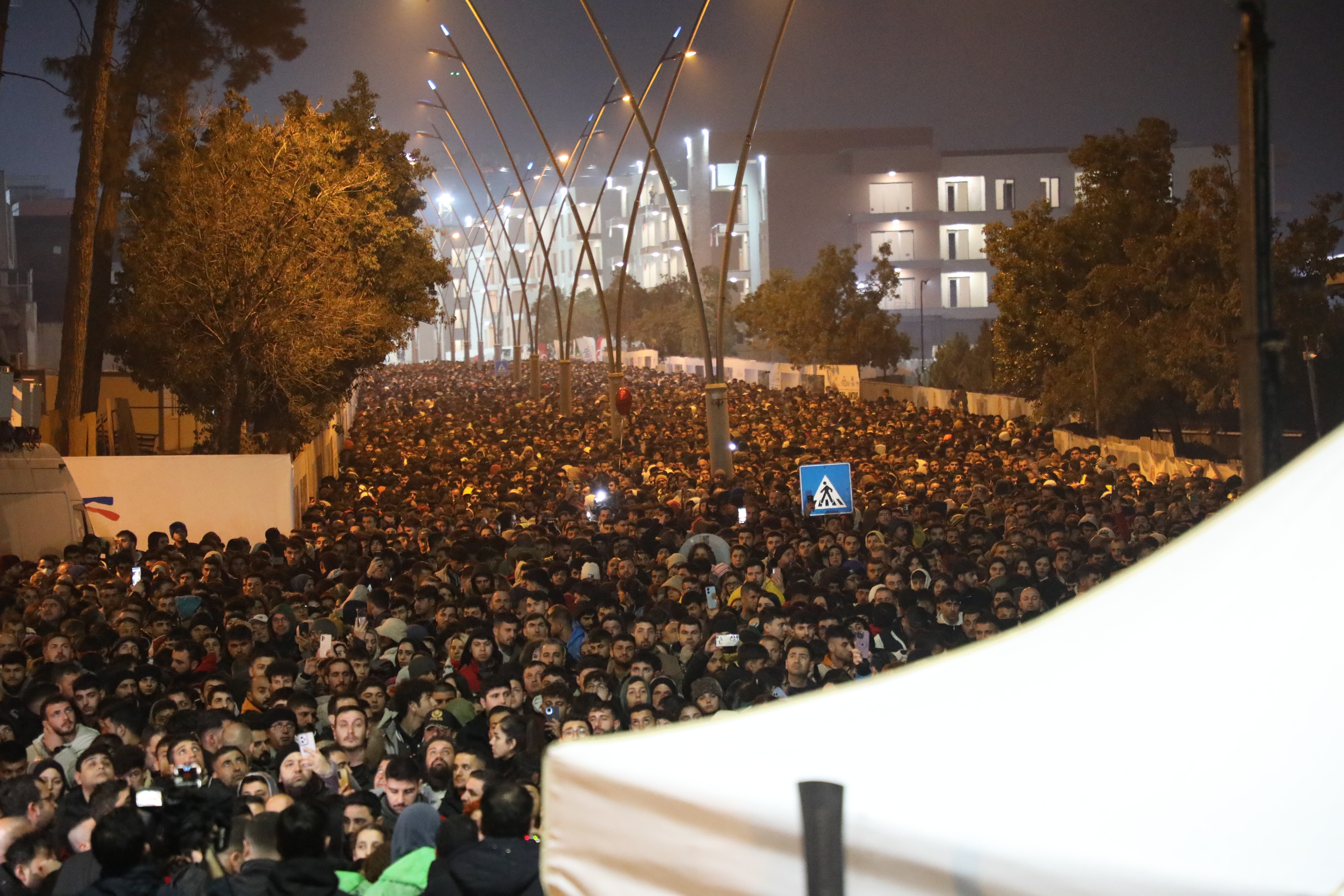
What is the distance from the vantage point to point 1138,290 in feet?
95.5

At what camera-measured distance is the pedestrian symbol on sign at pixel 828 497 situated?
14.3 meters

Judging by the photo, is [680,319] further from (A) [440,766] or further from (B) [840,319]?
(A) [440,766]

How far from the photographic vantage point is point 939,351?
5775 cm

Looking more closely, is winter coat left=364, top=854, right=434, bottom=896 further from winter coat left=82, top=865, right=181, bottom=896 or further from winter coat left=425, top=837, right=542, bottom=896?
winter coat left=82, top=865, right=181, bottom=896

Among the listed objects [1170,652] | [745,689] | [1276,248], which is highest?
[1276,248]

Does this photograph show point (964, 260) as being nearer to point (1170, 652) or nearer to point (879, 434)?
point (879, 434)

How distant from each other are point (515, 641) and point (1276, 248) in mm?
20833

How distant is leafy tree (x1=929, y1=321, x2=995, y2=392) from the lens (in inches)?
2126

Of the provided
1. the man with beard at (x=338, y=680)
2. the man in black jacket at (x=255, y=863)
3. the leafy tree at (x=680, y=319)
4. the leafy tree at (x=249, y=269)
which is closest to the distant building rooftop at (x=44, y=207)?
the leafy tree at (x=680, y=319)

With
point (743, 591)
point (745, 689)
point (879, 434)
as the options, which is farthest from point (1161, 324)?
point (745, 689)

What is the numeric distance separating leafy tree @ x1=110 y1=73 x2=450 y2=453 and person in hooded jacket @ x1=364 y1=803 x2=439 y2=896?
60.3ft

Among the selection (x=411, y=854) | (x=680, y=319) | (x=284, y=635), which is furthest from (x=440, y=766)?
(x=680, y=319)

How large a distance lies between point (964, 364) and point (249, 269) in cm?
3701

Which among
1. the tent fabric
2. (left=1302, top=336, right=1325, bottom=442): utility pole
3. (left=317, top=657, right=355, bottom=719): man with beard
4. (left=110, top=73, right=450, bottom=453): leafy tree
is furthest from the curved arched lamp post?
the tent fabric
